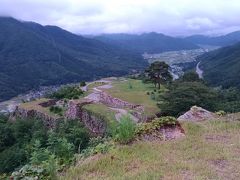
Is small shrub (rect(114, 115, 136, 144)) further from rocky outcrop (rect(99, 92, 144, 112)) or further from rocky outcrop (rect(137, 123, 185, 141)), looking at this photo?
rocky outcrop (rect(99, 92, 144, 112))

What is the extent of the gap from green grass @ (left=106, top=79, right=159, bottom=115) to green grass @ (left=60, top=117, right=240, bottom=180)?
26715 millimetres

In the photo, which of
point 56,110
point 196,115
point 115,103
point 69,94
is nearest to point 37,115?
point 56,110

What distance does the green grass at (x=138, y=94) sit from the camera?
127 ft

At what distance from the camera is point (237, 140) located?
9570mm

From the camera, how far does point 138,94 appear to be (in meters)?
46.5

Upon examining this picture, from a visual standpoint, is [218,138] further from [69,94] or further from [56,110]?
[69,94]

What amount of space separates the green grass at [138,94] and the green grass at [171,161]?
2671 cm

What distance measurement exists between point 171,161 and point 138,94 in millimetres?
38596

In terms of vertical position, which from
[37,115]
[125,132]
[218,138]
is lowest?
[37,115]

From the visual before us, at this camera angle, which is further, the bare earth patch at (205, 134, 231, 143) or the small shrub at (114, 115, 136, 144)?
the bare earth patch at (205, 134, 231, 143)

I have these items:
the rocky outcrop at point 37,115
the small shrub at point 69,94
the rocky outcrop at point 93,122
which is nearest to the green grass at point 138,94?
the small shrub at point 69,94

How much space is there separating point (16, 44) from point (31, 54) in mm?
11828

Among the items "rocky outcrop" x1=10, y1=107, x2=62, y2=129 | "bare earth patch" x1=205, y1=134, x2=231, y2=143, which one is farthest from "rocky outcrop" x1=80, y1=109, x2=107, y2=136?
"bare earth patch" x1=205, y1=134, x2=231, y2=143

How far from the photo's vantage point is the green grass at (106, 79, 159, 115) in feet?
127
